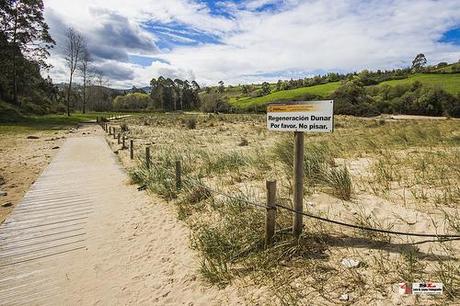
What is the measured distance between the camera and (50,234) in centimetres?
614

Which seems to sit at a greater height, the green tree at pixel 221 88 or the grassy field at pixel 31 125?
the green tree at pixel 221 88

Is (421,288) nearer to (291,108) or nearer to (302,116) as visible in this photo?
(302,116)

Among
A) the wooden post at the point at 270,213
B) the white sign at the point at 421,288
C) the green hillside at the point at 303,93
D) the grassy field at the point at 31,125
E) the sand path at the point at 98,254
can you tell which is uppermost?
the green hillside at the point at 303,93

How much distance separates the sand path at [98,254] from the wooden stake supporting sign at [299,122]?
4.67 ft

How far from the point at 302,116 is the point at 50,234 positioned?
4.89 meters

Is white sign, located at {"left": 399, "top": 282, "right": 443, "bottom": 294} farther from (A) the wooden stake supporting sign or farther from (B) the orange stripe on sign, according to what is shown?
(B) the orange stripe on sign

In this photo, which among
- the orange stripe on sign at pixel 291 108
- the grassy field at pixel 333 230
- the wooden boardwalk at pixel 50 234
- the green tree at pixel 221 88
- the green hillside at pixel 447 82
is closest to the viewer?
the grassy field at pixel 333 230

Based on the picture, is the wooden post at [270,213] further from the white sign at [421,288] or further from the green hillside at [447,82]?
the green hillside at [447,82]

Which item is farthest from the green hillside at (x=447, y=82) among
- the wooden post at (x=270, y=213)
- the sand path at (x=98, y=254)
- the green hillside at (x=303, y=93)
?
the wooden post at (x=270, y=213)

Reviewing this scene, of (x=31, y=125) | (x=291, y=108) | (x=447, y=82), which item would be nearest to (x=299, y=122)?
(x=291, y=108)

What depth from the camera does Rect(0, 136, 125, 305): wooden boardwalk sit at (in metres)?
4.49

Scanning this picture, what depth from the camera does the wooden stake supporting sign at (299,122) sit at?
399cm

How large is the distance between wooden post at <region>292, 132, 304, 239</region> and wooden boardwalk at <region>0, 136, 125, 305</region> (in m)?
3.06

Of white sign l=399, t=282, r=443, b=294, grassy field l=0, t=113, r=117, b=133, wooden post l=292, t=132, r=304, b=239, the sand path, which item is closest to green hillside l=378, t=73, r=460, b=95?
grassy field l=0, t=113, r=117, b=133
